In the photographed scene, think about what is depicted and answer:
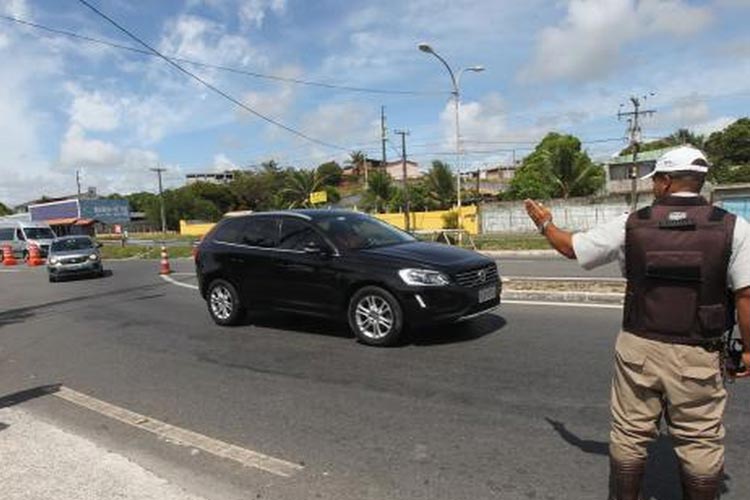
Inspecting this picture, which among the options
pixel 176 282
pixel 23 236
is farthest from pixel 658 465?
pixel 23 236

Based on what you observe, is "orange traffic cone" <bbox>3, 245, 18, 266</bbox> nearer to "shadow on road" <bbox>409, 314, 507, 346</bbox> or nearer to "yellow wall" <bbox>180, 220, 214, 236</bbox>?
"shadow on road" <bbox>409, 314, 507, 346</bbox>

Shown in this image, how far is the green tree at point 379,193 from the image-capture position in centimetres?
6769

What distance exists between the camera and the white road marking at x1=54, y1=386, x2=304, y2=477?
4824mm

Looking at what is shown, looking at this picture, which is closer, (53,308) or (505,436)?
(505,436)

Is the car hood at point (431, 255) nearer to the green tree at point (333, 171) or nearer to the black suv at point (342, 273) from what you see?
the black suv at point (342, 273)

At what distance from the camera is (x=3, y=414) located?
640 cm

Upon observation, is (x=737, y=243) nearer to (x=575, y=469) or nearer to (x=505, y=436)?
(x=575, y=469)

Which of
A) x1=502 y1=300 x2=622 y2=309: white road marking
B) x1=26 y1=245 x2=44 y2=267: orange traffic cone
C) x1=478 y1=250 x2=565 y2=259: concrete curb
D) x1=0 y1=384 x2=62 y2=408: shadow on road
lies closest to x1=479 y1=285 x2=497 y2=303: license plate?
x1=502 y1=300 x2=622 y2=309: white road marking

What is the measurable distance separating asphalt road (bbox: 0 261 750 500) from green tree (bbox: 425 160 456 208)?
52.4 m

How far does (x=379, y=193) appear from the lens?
67938mm

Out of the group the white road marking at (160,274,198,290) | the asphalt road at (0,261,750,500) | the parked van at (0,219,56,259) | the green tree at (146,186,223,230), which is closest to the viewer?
the asphalt road at (0,261,750,500)

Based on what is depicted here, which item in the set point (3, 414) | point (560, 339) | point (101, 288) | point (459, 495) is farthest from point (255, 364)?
point (101, 288)

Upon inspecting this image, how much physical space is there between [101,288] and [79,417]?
1316 centimetres

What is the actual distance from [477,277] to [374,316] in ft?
4.05
